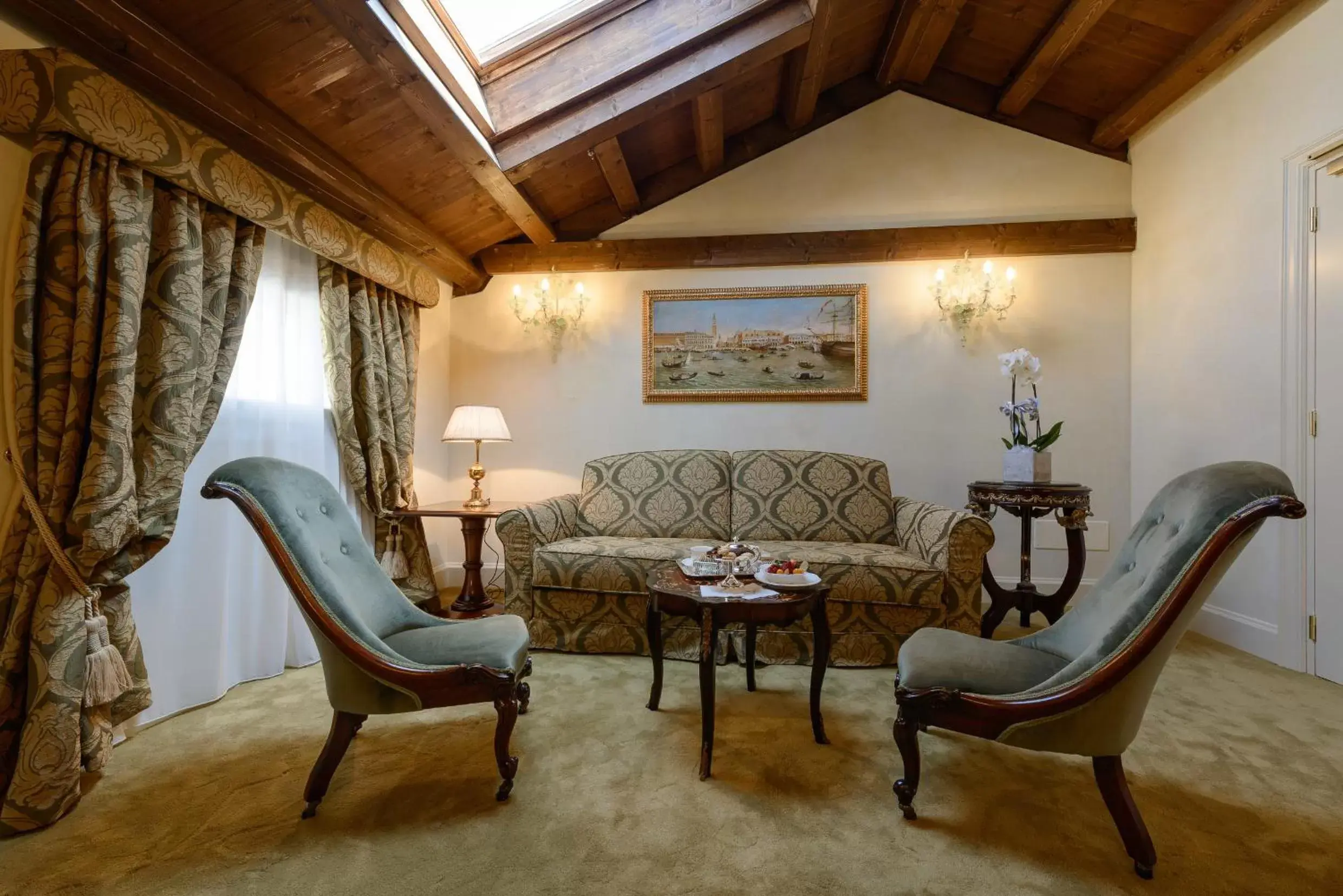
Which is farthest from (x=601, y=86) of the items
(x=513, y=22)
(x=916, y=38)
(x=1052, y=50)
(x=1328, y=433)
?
(x=1328, y=433)

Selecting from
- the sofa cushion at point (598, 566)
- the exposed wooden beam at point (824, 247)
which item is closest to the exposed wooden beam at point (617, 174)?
the exposed wooden beam at point (824, 247)

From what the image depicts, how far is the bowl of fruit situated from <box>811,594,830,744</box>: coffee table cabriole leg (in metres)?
0.08

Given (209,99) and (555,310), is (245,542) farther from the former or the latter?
(555,310)

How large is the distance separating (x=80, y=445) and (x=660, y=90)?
2606 millimetres

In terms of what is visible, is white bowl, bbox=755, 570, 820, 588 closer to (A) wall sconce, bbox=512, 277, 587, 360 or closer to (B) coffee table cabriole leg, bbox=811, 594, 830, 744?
(B) coffee table cabriole leg, bbox=811, 594, 830, 744

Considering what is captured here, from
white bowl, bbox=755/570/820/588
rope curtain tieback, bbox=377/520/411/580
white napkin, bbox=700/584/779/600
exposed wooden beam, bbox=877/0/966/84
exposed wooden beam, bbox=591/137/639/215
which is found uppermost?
exposed wooden beam, bbox=877/0/966/84

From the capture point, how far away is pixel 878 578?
2.42 meters

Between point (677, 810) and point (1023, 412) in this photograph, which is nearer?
point (677, 810)

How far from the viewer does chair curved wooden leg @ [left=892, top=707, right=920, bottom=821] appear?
1.43 m

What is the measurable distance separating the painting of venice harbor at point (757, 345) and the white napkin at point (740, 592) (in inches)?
79.5

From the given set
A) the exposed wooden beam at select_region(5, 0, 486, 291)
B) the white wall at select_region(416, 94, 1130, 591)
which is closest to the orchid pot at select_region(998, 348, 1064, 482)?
the white wall at select_region(416, 94, 1130, 591)

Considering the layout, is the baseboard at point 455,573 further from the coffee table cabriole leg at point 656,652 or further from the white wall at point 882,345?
the coffee table cabriole leg at point 656,652

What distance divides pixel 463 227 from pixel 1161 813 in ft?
12.9

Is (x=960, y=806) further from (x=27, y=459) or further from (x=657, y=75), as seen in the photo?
(x=657, y=75)
